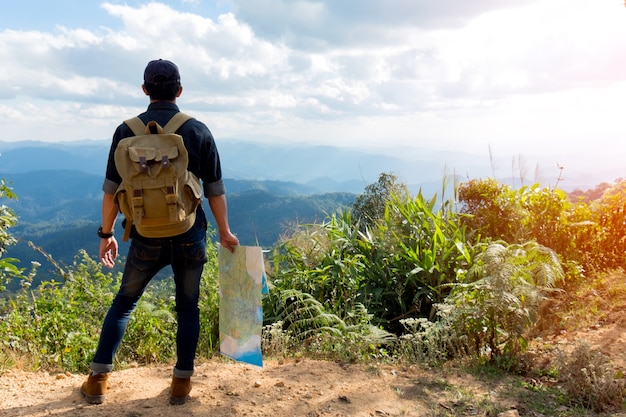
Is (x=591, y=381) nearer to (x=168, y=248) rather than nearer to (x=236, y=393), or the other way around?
(x=236, y=393)

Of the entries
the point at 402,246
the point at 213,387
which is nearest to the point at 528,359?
the point at 402,246

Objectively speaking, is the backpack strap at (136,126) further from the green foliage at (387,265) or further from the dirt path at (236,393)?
the green foliage at (387,265)

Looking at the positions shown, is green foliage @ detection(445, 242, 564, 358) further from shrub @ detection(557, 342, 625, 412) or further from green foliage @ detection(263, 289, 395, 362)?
green foliage @ detection(263, 289, 395, 362)

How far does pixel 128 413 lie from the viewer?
2.78 meters

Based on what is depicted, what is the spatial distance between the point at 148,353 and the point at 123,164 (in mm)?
2046

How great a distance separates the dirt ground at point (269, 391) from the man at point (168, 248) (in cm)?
15

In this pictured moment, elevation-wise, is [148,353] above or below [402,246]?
below

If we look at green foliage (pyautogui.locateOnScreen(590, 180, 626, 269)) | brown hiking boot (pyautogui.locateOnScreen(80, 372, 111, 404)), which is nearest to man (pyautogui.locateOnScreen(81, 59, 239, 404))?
brown hiking boot (pyautogui.locateOnScreen(80, 372, 111, 404))

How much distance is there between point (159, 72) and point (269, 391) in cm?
203

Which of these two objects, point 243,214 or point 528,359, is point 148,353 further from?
point 243,214

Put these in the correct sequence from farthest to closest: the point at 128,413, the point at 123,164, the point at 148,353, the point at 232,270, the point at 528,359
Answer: the point at 148,353
the point at 528,359
the point at 232,270
the point at 128,413
the point at 123,164

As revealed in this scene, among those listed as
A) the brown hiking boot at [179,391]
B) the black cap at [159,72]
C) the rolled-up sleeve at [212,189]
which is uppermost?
the black cap at [159,72]

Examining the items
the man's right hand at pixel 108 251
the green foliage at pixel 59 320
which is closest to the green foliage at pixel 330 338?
the green foliage at pixel 59 320

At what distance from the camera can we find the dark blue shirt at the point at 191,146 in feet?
8.64
